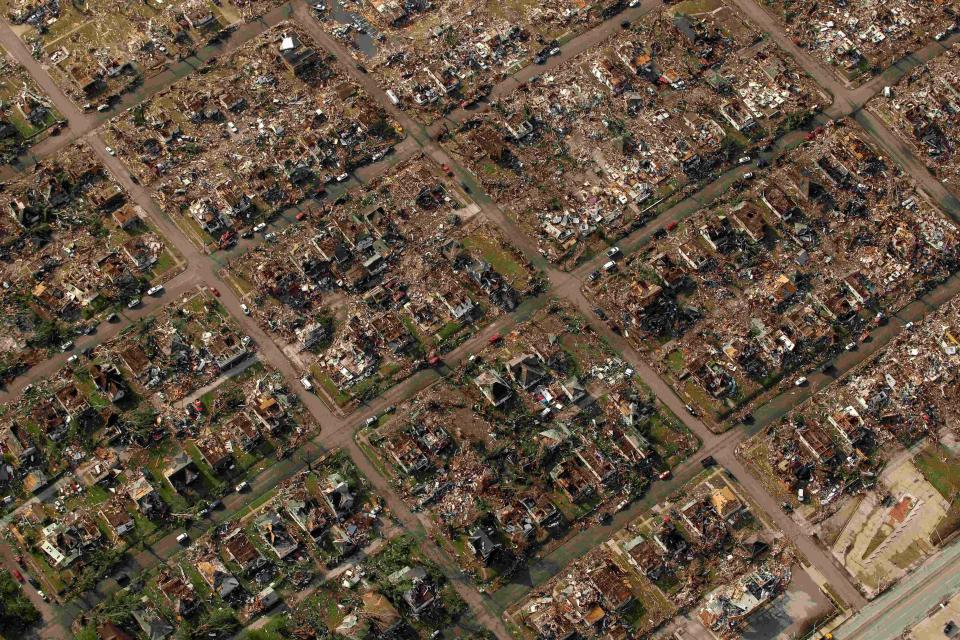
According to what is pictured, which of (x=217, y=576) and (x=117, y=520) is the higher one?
(x=117, y=520)

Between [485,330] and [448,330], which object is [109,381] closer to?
[448,330]

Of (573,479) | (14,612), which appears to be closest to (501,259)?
(573,479)

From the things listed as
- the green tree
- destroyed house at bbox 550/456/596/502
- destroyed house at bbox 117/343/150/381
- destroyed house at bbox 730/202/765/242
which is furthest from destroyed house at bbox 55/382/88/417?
destroyed house at bbox 730/202/765/242

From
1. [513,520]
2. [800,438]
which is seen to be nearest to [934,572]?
[800,438]

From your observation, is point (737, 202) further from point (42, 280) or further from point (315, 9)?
point (42, 280)

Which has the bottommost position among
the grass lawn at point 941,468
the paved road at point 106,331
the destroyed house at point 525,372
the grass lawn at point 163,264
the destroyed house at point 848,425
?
the grass lawn at point 941,468

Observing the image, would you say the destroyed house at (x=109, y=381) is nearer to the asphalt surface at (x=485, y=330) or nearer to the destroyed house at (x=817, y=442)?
the asphalt surface at (x=485, y=330)

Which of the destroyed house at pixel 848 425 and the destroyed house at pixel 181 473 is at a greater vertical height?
the destroyed house at pixel 181 473

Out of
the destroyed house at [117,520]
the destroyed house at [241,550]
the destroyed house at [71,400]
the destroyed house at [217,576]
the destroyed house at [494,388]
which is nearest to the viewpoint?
the destroyed house at [217,576]

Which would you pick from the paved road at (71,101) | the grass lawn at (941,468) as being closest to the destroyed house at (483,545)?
the grass lawn at (941,468)
